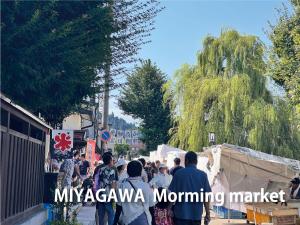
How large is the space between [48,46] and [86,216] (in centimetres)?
605

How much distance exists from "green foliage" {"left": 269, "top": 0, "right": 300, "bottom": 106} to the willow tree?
6.05 meters

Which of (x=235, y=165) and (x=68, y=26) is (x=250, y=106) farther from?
(x=68, y=26)

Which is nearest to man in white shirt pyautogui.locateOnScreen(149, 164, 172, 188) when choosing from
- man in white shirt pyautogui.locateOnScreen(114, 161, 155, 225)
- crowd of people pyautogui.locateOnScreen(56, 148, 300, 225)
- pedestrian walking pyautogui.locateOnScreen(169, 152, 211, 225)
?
crowd of people pyautogui.locateOnScreen(56, 148, 300, 225)

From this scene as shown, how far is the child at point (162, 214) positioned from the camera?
25.4 ft

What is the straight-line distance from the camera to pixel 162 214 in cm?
777

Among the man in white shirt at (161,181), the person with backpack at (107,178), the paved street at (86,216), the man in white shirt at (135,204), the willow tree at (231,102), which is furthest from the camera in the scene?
the willow tree at (231,102)

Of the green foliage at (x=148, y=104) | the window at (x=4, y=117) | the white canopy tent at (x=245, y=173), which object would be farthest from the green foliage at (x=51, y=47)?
the green foliage at (x=148, y=104)

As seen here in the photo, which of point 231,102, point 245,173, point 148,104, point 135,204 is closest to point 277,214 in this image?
point 245,173

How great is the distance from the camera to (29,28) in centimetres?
945

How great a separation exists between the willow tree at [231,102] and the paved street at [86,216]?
463 inches

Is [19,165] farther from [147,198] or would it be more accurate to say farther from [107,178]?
[147,198]

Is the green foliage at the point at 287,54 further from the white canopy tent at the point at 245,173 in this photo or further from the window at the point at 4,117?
the window at the point at 4,117

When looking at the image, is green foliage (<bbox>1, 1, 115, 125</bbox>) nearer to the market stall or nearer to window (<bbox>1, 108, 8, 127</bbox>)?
window (<bbox>1, 108, 8, 127</bbox>)

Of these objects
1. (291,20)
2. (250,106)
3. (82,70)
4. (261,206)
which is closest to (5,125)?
(82,70)
